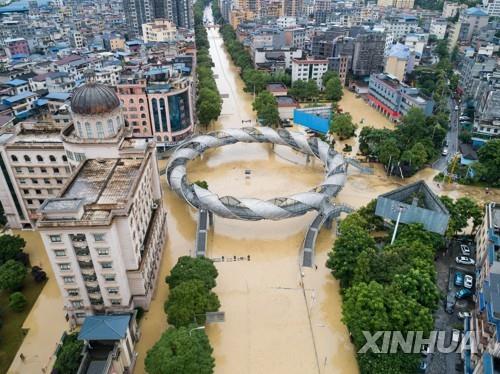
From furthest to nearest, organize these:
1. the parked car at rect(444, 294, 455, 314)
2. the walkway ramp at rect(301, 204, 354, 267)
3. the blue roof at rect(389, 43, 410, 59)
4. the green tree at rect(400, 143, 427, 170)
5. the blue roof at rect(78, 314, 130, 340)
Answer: the blue roof at rect(389, 43, 410, 59) < the green tree at rect(400, 143, 427, 170) < the walkway ramp at rect(301, 204, 354, 267) < the parked car at rect(444, 294, 455, 314) < the blue roof at rect(78, 314, 130, 340)

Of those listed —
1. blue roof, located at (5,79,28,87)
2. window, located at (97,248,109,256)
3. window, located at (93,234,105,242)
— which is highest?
window, located at (93,234,105,242)

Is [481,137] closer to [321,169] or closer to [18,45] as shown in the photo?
[321,169]

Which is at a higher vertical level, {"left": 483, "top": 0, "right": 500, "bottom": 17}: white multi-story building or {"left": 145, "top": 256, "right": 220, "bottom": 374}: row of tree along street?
{"left": 483, "top": 0, "right": 500, "bottom": 17}: white multi-story building

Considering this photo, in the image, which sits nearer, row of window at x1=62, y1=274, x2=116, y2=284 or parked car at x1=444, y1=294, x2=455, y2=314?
row of window at x1=62, y1=274, x2=116, y2=284

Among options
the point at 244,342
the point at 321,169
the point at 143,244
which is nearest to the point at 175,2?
the point at 321,169

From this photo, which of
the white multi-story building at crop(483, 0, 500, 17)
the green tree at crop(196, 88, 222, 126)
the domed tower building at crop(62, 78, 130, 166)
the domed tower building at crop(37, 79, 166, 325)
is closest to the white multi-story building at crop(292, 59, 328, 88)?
the green tree at crop(196, 88, 222, 126)

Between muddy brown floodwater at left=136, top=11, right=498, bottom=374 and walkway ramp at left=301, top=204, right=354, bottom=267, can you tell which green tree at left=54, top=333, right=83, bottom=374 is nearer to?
muddy brown floodwater at left=136, top=11, right=498, bottom=374

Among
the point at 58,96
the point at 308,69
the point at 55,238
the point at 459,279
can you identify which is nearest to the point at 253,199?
the point at 55,238

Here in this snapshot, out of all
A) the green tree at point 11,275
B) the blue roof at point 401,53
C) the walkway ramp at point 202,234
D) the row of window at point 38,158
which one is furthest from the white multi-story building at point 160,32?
the green tree at point 11,275
